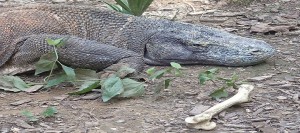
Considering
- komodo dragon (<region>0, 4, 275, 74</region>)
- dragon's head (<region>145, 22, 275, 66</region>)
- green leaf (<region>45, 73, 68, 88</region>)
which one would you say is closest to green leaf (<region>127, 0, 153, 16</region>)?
komodo dragon (<region>0, 4, 275, 74</region>)

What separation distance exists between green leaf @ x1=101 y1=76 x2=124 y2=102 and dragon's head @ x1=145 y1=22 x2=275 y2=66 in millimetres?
1225

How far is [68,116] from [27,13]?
5.32 ft

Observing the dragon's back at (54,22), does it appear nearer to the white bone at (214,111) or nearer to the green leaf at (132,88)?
the green leaf at (132,88)

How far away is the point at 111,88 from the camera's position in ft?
13.2

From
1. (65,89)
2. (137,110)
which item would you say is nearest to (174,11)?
(65,89)

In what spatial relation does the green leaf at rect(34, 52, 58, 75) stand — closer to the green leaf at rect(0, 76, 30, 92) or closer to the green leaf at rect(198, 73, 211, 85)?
the green leaf at rect(0, 76, 30, 92)

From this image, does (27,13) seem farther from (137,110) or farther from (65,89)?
(137,110)

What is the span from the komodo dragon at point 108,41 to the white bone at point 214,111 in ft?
3.41

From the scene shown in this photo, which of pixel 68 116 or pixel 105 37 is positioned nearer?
pixel 68 116

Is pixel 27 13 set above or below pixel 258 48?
below

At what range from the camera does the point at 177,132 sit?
3439 mm

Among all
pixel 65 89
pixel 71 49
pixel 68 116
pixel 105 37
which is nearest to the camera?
pixel 68 116

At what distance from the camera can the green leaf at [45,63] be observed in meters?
4.50

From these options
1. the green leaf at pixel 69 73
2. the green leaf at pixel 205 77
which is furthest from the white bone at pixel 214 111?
the green leaf at pixel 69 73
